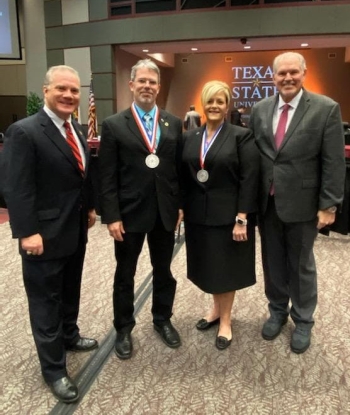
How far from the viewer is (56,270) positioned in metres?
1.82

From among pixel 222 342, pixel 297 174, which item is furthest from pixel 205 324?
pixel 297 174

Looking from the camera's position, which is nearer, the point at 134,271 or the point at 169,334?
the point at 134,271

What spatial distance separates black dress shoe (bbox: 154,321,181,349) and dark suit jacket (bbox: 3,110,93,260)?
86cm

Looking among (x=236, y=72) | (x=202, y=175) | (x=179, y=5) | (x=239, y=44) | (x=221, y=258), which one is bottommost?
(x=221, y=258)

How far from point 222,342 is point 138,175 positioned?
1.13 meters

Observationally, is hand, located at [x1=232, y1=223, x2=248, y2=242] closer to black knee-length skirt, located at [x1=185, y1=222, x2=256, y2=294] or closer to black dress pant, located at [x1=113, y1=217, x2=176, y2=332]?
black knee-length skirt, located at [x1=185, y1=222, x2=256, y2=294]

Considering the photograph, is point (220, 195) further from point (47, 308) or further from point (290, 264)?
point (47, 308)

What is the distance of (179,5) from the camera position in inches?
348

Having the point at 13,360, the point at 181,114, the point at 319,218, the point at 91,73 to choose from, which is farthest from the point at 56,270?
the point at 181,114

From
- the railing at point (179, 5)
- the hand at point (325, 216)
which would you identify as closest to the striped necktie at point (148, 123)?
the hand at point (325, 216)

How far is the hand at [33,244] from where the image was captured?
1651 mm

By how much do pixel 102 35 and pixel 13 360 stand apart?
8.90 meters

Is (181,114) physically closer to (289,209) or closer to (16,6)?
(16,6)

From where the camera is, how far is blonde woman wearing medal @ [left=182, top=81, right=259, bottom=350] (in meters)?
2.03
